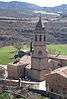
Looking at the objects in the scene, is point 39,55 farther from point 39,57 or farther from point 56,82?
point 56,82

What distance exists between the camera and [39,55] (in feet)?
107

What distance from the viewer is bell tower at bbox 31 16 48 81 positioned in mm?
32031

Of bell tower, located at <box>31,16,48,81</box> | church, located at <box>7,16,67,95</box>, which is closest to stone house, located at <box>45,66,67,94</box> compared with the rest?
church, located at <box>7,16,67,95</box>

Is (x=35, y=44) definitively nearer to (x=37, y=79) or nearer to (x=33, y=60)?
(x=33, y=60)

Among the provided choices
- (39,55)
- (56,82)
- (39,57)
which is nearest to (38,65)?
(39,57)

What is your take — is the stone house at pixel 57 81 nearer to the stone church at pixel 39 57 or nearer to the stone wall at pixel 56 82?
the stone wall at pixel 56 82

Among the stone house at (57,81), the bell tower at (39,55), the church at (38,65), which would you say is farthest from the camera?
the bell tower at (39,55)

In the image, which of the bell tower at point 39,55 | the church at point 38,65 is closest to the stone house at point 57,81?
the church at point 38,65

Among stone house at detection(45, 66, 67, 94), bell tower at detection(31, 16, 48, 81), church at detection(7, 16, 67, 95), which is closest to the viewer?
stone house at detection(45, 66, 67, 94)

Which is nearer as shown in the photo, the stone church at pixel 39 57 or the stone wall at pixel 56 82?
the stone wall at pixel 56 82

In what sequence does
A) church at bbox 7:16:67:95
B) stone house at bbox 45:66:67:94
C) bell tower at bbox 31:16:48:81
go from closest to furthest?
1. stone house at bbox 45:66:67:94
2. church at bbox 7:16:67:95
3. bell tower at bbox 31:16:48:81

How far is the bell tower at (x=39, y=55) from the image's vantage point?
105 feet

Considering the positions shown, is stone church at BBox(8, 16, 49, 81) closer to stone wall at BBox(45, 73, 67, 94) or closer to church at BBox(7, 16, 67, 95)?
church at BBox(7, 16, 67, 95)

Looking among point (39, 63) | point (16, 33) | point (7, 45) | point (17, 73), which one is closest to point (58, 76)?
point (39, 63)
